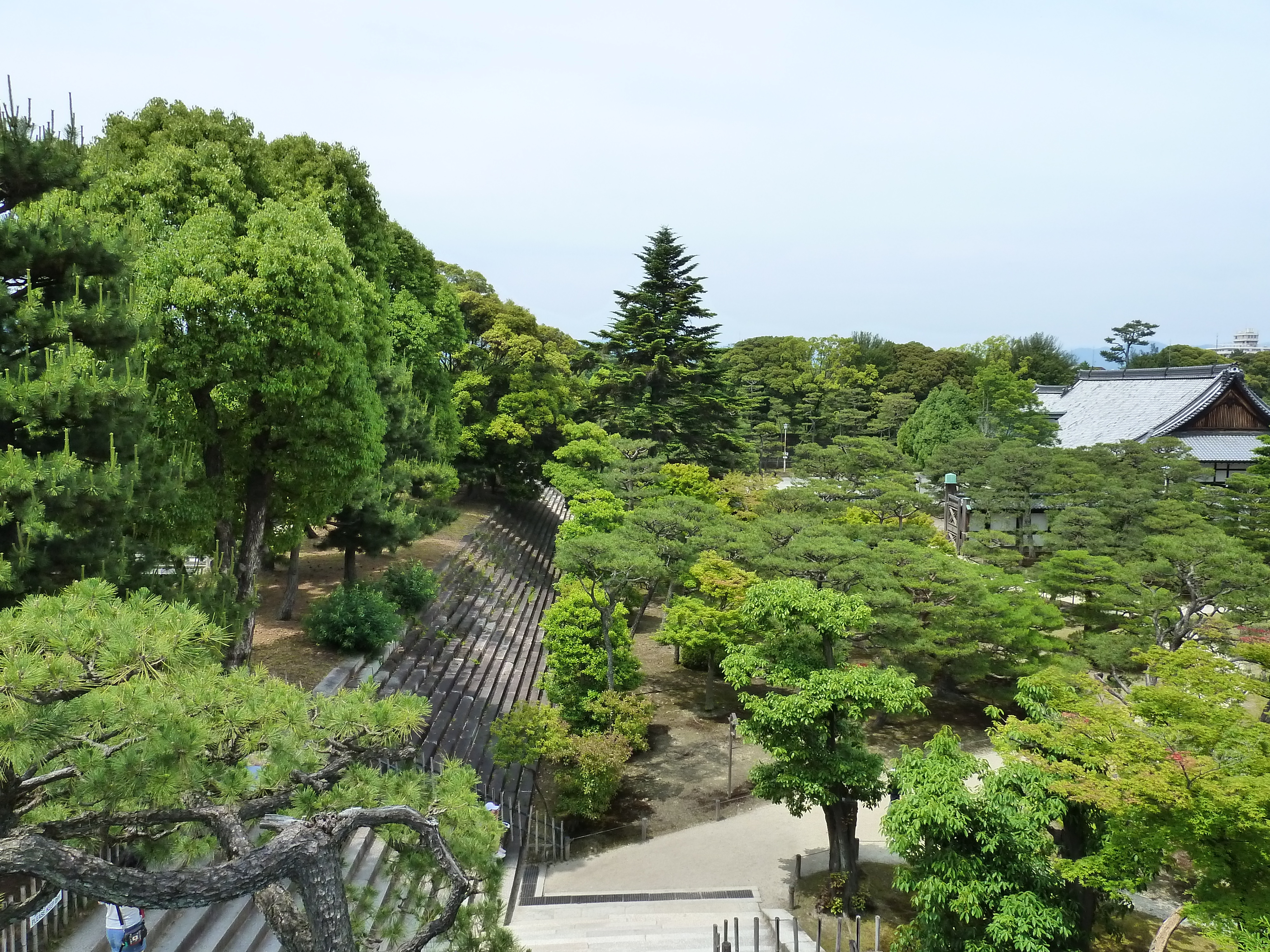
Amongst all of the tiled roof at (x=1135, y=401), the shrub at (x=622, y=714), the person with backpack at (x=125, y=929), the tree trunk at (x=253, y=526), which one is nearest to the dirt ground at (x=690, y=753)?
the shrub at (x=622, y=714)

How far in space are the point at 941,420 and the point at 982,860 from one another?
31.3m

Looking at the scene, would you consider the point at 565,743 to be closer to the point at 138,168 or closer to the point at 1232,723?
the point at 1232,723

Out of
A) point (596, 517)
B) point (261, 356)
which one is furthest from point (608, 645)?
point (261, 356)

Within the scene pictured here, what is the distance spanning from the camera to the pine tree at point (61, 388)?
6531 millimetres

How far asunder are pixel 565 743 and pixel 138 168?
1022 centimetres

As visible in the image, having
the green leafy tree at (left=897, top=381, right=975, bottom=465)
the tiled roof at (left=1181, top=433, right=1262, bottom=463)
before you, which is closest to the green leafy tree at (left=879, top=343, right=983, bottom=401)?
the green leafy tree at (left=897, top=381, right=975, bottom=465)

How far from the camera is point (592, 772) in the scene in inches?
474

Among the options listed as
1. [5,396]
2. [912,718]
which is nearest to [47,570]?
[5,396]

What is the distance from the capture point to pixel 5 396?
658cm

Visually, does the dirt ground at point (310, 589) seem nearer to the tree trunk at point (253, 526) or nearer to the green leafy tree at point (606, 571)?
the tree trunk at point (253, 526)

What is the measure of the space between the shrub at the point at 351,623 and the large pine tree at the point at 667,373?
14.4m

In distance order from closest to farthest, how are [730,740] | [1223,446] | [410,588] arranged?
[730,740]
[410,588]
[1223,446]

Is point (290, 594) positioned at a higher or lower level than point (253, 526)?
lower

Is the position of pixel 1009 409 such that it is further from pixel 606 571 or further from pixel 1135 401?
pixel 606 571
